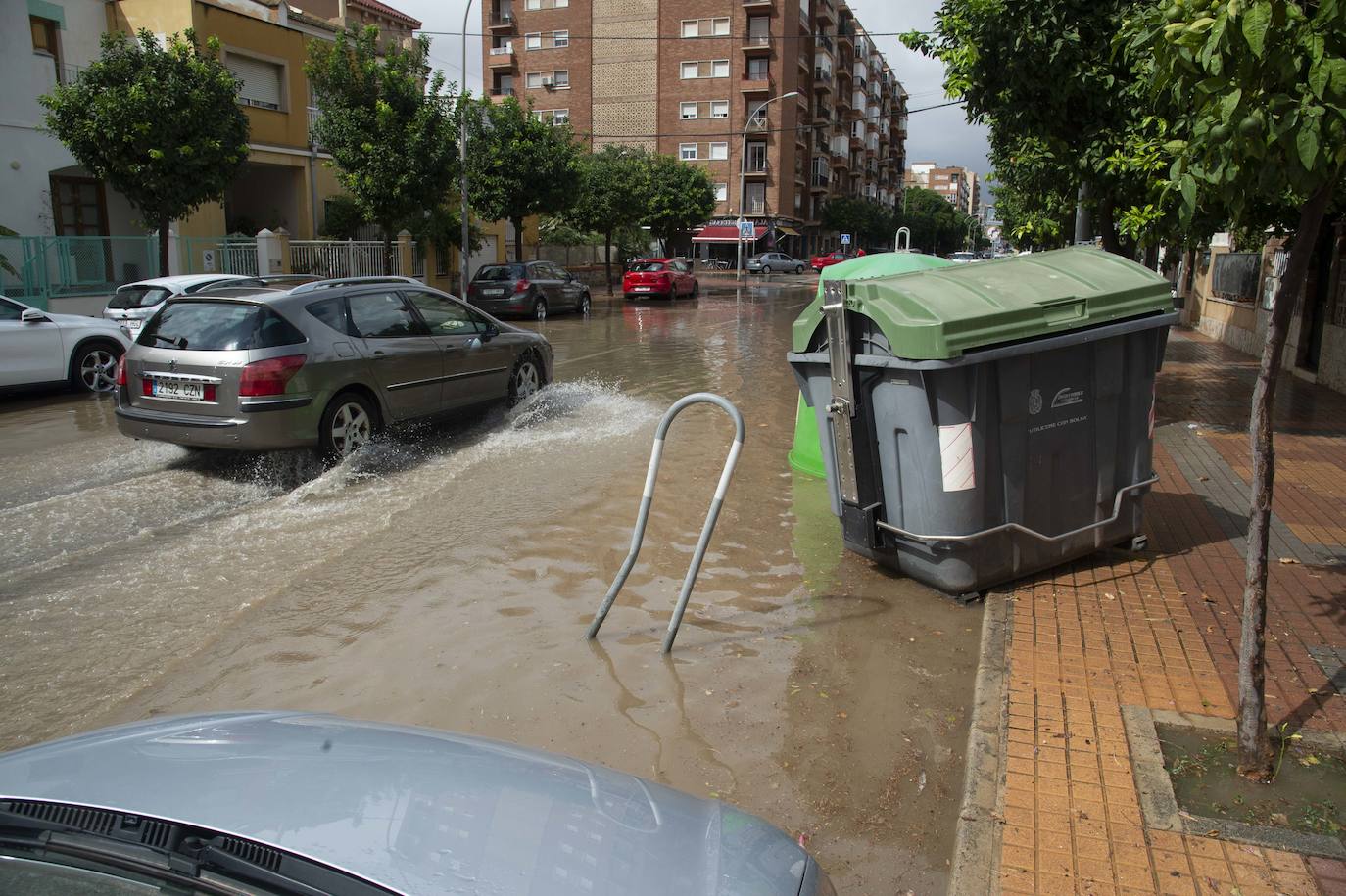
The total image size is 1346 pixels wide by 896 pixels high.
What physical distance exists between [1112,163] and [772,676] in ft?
25.0

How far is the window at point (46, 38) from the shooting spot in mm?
21934

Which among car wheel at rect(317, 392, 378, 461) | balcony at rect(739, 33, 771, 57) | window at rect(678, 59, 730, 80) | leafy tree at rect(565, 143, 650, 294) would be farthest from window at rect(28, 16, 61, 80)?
balcony at rect(739, 33, 771, 57)

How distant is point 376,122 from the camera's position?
928 inches

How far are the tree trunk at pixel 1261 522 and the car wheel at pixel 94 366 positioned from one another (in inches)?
521

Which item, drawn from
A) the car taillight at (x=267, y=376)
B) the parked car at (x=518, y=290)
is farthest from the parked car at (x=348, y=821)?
the parked car at (x=518, y=290)

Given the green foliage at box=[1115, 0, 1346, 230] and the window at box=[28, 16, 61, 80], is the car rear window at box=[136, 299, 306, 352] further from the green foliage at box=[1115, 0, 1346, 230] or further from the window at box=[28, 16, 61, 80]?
the window at box=[28, 16, 61, 80]

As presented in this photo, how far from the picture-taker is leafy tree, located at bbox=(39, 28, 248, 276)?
17781 millimetres

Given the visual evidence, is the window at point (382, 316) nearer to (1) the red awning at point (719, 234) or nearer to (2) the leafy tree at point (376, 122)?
(2) the leafy tree at point (376, 122)

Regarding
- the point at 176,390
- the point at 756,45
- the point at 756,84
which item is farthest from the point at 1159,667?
the point at 756,45

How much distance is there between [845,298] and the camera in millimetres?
5480

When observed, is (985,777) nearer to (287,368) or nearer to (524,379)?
(287,368)

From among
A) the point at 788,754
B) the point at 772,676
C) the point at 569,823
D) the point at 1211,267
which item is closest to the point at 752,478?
the point at 772,676

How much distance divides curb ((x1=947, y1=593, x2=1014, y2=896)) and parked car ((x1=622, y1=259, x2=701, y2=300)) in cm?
3192

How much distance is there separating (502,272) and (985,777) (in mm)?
25005
